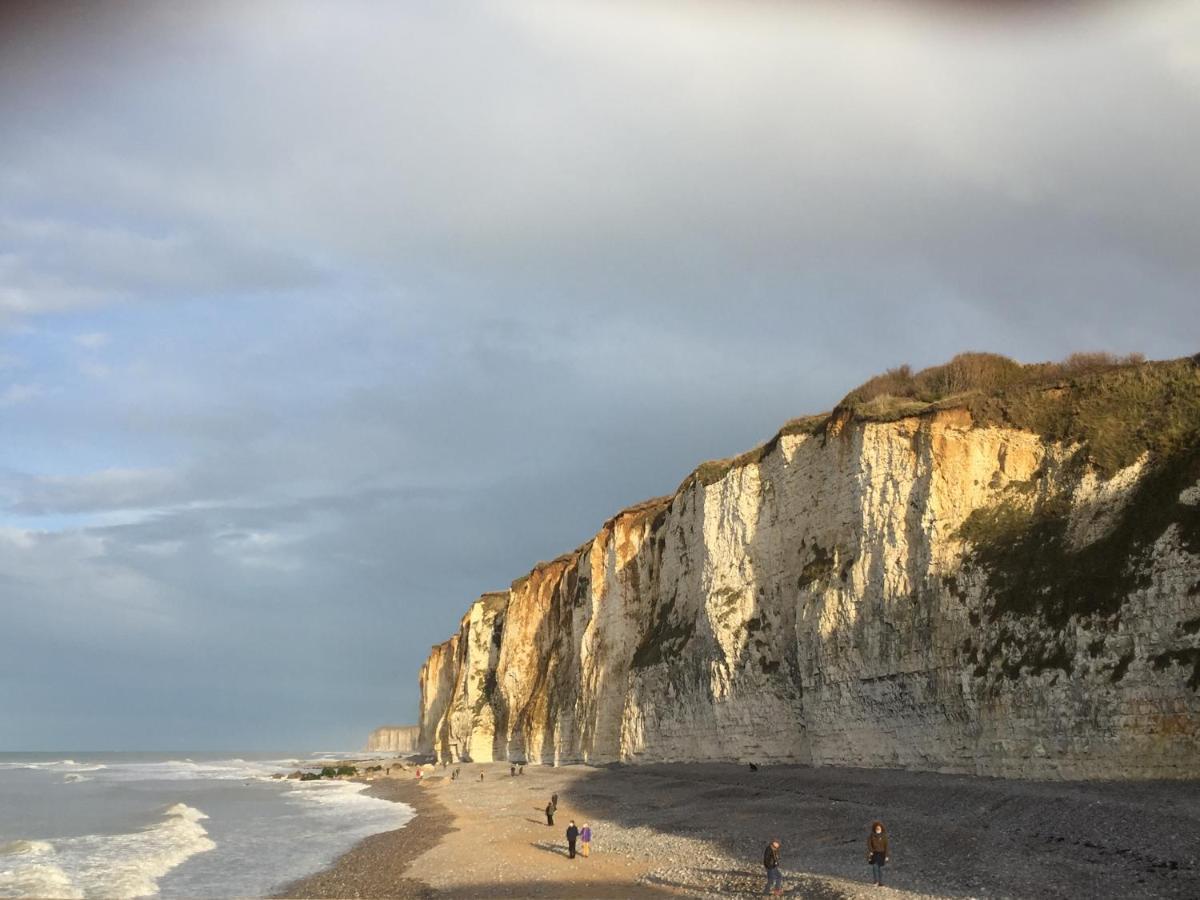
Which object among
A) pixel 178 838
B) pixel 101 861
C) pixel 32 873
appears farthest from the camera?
pixel 178 838

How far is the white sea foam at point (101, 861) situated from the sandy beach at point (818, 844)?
5.64m

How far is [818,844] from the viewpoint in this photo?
848 inches

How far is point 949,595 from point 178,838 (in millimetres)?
29819

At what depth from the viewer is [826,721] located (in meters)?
30.5

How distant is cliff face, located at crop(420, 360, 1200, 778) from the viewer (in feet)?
69.3

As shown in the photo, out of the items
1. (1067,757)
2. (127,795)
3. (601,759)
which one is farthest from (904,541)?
(127,795)

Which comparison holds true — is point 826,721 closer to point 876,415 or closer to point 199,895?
point 876,415

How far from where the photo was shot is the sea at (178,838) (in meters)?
25.0

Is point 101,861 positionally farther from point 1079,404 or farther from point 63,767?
point 63,767

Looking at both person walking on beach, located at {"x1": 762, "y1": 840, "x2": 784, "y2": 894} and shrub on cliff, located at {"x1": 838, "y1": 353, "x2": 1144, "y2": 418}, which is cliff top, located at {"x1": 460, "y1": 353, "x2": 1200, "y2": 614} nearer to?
shrub on cliff, located at {"x1": 838, "y1": 353, "x2": 1144, "y2": 418}

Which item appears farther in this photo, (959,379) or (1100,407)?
(959,379)

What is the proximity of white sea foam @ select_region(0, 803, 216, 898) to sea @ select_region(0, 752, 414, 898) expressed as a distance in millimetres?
32

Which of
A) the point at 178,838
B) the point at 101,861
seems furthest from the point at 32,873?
the point at 178,838

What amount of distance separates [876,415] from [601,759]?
28.3 m
